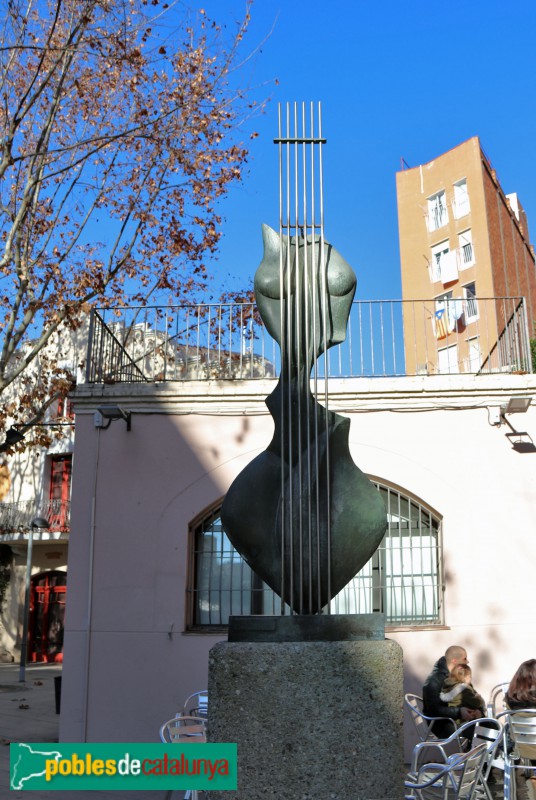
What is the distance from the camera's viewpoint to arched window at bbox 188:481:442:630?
28.7ft

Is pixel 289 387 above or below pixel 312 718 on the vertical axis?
above

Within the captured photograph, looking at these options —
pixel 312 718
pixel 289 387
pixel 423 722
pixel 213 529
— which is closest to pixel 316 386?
pixel 289 387

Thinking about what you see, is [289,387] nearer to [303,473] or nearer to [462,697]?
[303,473]

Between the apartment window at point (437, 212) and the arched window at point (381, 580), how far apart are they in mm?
26404

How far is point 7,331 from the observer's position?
12344 millimetres

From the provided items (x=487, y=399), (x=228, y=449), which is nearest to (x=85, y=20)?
(x=228, y=449)

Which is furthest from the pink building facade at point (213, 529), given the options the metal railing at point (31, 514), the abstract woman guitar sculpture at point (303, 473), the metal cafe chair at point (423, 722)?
the metal railing at point (31, 514)

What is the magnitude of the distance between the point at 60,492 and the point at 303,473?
2522 centimetres

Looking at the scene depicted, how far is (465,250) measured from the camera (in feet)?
106

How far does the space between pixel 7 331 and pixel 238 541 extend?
9.13 m

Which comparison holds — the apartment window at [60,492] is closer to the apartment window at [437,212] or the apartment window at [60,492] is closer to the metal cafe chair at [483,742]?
the apartment window at [437,212]

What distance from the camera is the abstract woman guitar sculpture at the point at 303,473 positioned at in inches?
158

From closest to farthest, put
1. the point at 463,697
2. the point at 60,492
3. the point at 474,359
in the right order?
the point at 463,697 → the point at 474,359 → the point at 60,492

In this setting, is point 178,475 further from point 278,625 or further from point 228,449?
point 278,625
